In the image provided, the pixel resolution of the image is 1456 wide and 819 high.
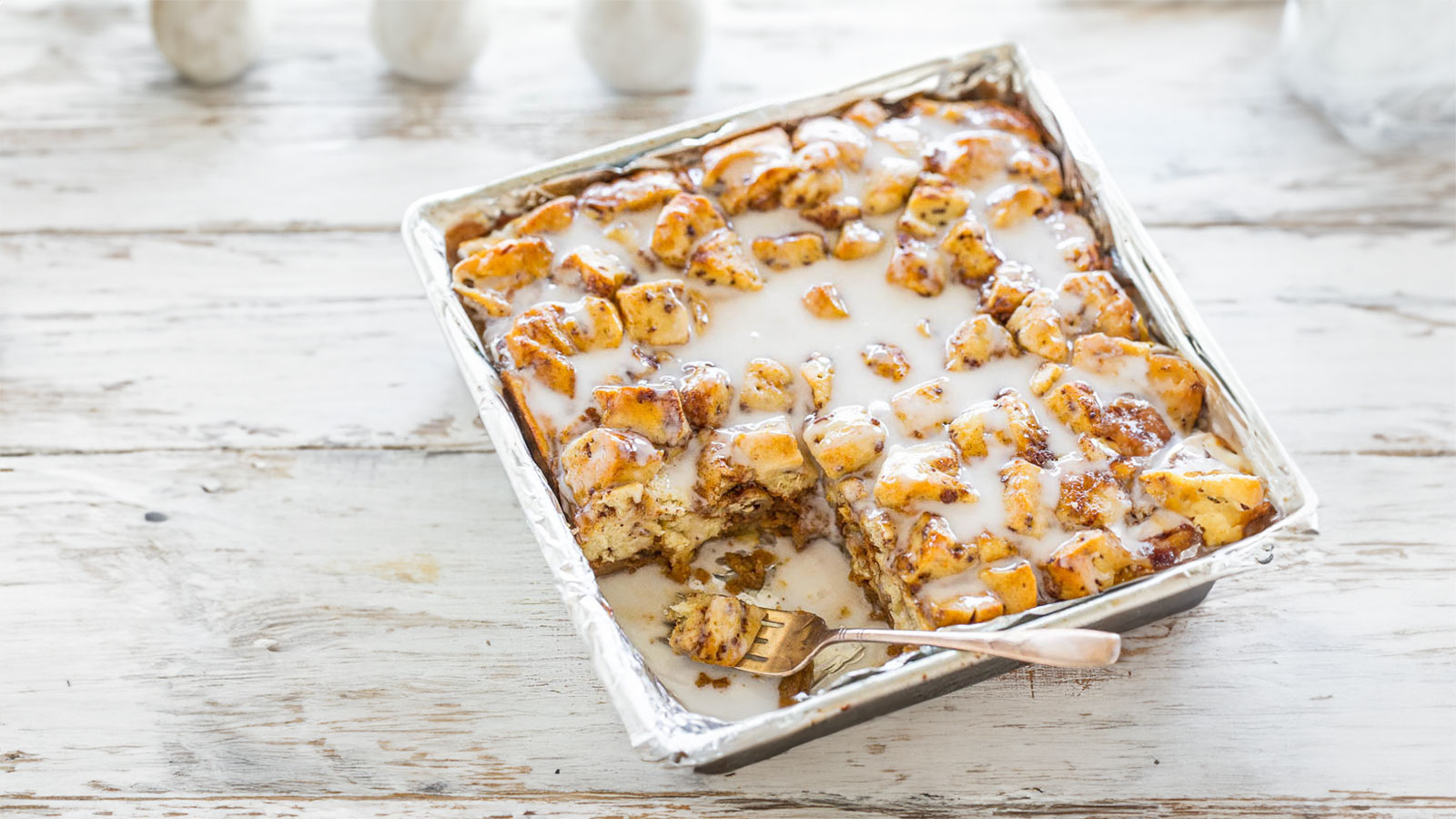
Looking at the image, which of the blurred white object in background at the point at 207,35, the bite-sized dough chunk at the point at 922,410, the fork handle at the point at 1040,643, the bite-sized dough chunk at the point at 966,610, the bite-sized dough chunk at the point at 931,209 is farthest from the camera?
the blurred white object in background at the point at 207,35

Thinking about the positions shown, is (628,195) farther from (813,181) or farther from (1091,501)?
(1091,501)

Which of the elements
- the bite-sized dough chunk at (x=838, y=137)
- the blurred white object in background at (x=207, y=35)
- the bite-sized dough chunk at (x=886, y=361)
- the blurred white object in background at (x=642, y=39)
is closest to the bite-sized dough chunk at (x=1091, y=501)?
the bite-sized dough chunk at (x=886, y=361)

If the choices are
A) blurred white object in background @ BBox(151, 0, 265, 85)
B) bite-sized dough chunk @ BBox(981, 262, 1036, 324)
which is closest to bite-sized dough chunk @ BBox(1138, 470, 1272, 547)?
bite-sized dough chunk @ BBox(981, 262, 1036, 324)

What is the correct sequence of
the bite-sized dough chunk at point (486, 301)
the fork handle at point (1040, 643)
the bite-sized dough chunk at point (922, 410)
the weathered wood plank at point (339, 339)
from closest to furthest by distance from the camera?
the fork handle at point (1040, 643) → the bite-sized dough chunk at point (922, 410) → the bite-sized dough chunk at point (486, 301) → the weathered wood plank at point (339, 339)

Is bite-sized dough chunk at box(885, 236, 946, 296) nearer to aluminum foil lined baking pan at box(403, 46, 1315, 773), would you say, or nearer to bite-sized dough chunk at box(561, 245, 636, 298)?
aluminum foil lined baking pan at box(403, 46, 1315, 773)

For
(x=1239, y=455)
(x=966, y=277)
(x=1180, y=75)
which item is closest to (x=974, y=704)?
(x=1239, y=455)

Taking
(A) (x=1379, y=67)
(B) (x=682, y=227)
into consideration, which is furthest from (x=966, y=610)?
(A) (x=1379, y=67)

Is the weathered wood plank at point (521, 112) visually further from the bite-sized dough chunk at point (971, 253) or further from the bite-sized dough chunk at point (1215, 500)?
the bite-sized dough chunk at point (1215, 500)
